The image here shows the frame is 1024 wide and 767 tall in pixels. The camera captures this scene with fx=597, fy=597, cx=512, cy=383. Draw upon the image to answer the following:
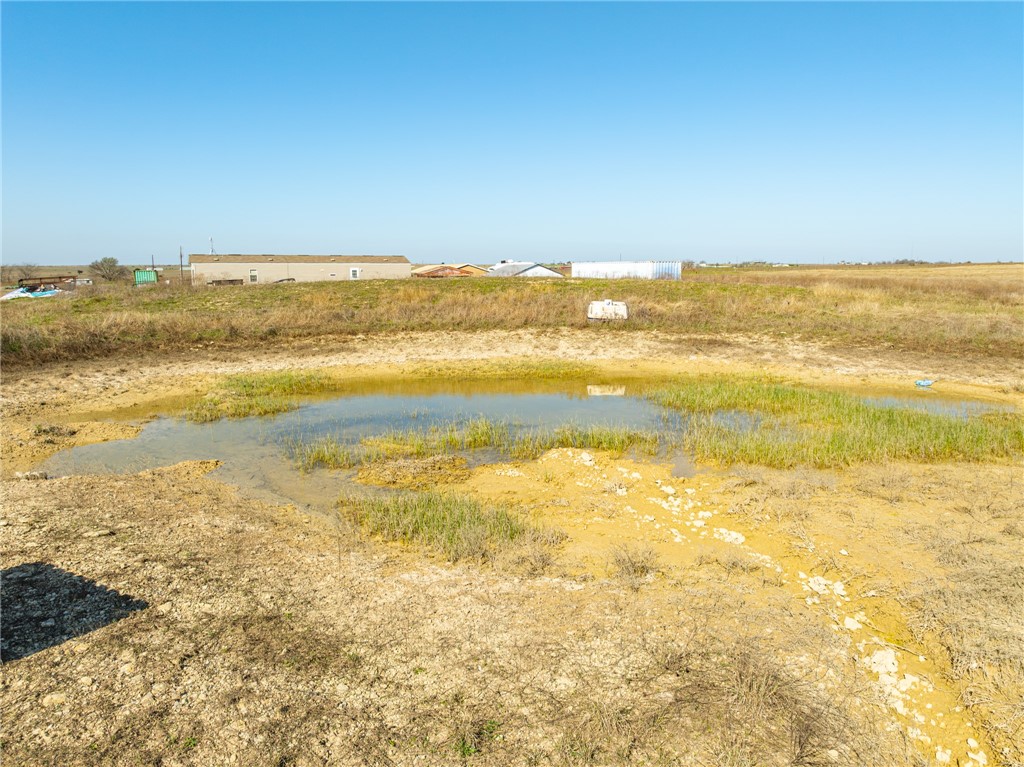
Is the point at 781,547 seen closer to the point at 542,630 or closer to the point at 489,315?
the point at 542,630

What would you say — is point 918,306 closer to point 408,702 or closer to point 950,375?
point 950,375

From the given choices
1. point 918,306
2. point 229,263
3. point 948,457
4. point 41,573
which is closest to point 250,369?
point 41,573

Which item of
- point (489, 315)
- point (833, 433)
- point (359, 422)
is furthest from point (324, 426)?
point (489, 315)

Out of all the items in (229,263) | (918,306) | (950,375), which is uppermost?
(229,263)

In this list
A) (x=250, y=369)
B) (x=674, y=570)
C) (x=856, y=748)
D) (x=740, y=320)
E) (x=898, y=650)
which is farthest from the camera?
(x=740, y=320)

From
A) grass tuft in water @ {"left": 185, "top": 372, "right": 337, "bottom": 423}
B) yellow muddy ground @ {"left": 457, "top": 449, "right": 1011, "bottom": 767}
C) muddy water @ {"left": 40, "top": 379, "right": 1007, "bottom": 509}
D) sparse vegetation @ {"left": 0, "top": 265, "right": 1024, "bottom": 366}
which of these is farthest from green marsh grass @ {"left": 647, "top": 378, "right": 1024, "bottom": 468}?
sparse vegetation @ {"left": 0, "top": 265, "right": 1024, "bottom": 366}

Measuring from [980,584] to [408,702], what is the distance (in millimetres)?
5333

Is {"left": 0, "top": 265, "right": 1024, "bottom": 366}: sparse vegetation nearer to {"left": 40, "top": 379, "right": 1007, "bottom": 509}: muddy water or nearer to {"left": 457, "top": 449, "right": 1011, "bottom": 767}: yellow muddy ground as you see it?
{"left": 40, "top": 379, "right": 1007, "bottom": 509}: muddy water

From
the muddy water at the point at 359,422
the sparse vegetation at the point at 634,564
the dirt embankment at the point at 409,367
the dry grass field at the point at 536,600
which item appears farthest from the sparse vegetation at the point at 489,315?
the sparse vegetation at the point at 634,564

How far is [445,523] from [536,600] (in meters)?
1.80

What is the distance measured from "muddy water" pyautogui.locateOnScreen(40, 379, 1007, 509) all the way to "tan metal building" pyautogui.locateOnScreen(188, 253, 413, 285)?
3841 centimetres

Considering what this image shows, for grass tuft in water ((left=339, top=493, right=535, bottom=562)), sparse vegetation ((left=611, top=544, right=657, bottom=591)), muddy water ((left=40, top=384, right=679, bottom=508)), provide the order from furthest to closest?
muddy water ((left=40, top=384, right=679, bottom=508)), grass tuft in water ((left=339, top=493, right=535, bottom=562)), sparse vegetation ((left=611, top=544, right=657, bottom=591))

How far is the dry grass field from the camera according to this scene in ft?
13.2

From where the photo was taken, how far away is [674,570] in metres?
6.28
